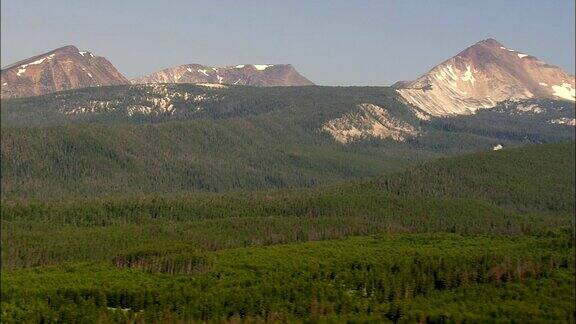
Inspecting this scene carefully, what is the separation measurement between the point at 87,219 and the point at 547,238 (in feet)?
341

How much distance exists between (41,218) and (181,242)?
4311 centimetres

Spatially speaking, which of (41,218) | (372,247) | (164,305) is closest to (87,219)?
(41,218)

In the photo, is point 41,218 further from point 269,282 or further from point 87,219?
point 269,282

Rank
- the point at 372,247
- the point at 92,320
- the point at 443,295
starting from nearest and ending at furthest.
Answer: the point at 92,320 < the point at 443,295 < the point at 372,247

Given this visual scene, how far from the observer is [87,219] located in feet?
620

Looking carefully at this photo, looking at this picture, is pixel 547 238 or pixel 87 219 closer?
pixel 547 238

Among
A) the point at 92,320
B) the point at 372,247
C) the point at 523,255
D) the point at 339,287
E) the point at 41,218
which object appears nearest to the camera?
the point at 92,320

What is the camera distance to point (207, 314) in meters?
108

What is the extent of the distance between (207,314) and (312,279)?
24.3 m

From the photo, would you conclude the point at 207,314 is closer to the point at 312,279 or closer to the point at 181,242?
the point at 312,279

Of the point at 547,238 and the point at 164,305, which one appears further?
the point at 547,238

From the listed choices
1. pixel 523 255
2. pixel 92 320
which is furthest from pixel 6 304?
pixel 523 255

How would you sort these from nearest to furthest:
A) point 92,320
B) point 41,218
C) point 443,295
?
point 92,320, point 443,295, point 41,218

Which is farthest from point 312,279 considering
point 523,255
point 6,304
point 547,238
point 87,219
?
point 87,219
